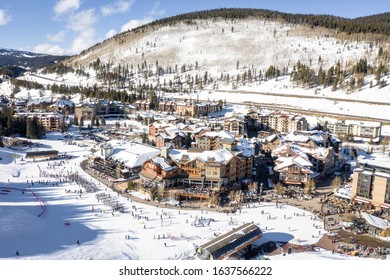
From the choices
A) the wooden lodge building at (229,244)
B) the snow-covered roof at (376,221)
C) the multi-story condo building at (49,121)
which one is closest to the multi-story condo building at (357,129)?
the snow-covered roof at (376,221)

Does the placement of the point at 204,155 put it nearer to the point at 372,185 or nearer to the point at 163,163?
the point at 163,163

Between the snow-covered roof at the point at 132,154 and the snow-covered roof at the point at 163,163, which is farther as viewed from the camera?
the snow-covered roof at the point at 132,154

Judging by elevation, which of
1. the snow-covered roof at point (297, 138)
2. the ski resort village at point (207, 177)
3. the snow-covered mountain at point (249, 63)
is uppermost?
the snow-covered mountain at point (249, 63)

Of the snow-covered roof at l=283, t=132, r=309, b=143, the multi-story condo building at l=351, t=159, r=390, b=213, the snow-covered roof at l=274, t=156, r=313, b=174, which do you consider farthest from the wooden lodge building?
the snow-covered roof at l=283, t=132, r=309, b=143

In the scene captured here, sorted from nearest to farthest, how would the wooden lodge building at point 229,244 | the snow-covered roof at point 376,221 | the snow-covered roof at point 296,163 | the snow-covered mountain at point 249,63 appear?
1. the wooden lodge building at point 229,244
2. the snow-covered roof at point 376,221
3. the snow-covered roof at point 296,163
4. the snow-covered mountain at point 249,63

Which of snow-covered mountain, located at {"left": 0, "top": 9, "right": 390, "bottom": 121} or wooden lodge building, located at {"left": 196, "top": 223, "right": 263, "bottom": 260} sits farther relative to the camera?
snow-covered mountain, located at {"left": 0, "top": 9, "right": 390, "bottom": 121}

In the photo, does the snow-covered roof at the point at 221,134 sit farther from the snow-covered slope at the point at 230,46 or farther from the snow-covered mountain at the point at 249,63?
the snow-covered slope at the point at 230,46

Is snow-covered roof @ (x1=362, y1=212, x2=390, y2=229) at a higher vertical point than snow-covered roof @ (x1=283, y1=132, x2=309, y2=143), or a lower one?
lower

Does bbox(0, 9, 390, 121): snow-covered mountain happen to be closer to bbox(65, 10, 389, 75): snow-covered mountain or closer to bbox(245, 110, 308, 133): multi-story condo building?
bbox(65, 10, 389, 75): snow-covered mountain

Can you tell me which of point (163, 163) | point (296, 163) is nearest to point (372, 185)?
point (296, 163)
